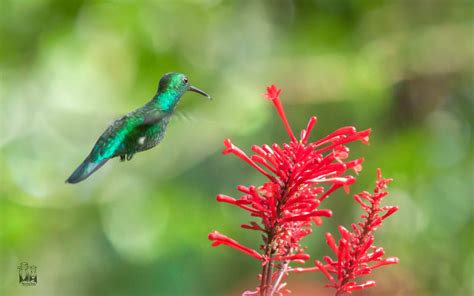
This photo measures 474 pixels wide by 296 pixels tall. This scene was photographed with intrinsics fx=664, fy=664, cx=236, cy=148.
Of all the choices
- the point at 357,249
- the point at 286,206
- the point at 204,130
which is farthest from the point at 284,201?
the point at 204,130

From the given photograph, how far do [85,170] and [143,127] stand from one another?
249 millimetres

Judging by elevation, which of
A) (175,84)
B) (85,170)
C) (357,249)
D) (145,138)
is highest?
(175,84)

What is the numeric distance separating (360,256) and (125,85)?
343 cm

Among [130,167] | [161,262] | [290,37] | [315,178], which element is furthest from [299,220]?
[290,37]

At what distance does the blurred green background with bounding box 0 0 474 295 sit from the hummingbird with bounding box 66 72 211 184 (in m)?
1.94

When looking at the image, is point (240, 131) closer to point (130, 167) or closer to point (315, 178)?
point (130, 167)

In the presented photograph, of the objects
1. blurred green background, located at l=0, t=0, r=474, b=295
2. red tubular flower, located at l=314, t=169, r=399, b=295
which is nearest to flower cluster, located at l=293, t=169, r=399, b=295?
red tubular flower, located at l=314, t=169, r=399, b=295

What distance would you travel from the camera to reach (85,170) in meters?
1.59

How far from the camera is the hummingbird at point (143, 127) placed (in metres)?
1.74

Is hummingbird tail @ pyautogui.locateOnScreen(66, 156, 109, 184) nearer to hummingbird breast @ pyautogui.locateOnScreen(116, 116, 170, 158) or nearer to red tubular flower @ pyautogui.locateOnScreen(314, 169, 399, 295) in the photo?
hummingbird breast @ pyautogui.locateOnScreen(116, 116, 170, 158)

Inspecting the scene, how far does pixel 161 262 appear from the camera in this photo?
152 inches

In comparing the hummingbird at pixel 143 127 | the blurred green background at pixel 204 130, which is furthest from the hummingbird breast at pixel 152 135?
the blurred green background at pixel 204 130

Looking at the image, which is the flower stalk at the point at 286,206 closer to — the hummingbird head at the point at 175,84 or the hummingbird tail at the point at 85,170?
the hummingbird tail at the point at 85,170

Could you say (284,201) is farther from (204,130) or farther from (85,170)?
(204,130)
